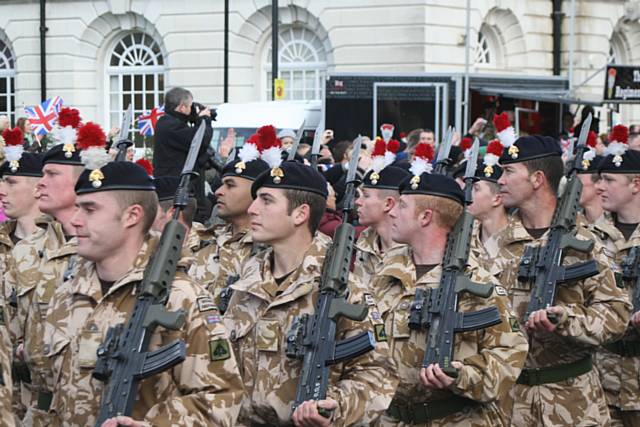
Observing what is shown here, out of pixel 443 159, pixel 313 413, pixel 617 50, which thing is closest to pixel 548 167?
pixel 443 159

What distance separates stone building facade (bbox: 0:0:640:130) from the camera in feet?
104

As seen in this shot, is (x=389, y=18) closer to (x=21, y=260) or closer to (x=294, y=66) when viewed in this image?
(x=294, y=66)

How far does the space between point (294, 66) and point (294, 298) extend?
2691 cm

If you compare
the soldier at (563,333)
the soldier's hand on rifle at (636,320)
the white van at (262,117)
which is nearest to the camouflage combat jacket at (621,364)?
the soldier's hand on rifle at (636,320)

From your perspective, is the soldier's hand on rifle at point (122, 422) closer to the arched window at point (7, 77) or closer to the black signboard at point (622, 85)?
the black signboard at point (622, 85)

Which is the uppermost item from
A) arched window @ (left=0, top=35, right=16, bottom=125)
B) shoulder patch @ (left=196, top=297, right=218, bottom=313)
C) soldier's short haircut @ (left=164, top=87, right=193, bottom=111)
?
arched window @ (left=0, top=35, right=16, bottom=125)

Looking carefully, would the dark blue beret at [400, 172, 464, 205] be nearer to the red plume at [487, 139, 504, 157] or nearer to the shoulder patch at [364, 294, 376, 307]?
the shoulder patch at [364, 294, 376, 307]

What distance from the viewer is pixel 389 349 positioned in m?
6.81

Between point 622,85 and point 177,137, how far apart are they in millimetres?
12980

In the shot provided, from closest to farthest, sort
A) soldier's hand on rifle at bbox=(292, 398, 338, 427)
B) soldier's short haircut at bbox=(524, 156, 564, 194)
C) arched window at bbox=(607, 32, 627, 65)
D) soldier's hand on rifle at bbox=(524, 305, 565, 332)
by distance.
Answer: soldier's hand on rifle at bbox=(292, 398, 338, 427) → soldier's hand on rifle at bbox=(524, 305, 565, 332) → soldier's short haircut at bbox=(524, 156, 564, 194) → arched window at bbox=(607, 32, 627, 65)

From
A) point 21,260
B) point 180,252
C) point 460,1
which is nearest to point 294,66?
point 460,1

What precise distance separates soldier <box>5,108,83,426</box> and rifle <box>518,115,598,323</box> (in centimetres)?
260

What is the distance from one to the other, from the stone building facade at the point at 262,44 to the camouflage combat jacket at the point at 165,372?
25584mm

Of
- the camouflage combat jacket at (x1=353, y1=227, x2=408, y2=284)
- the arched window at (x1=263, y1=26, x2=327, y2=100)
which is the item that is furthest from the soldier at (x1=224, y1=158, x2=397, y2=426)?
the arched window at (x1=263, y1=26, x2=327, y2=100)
